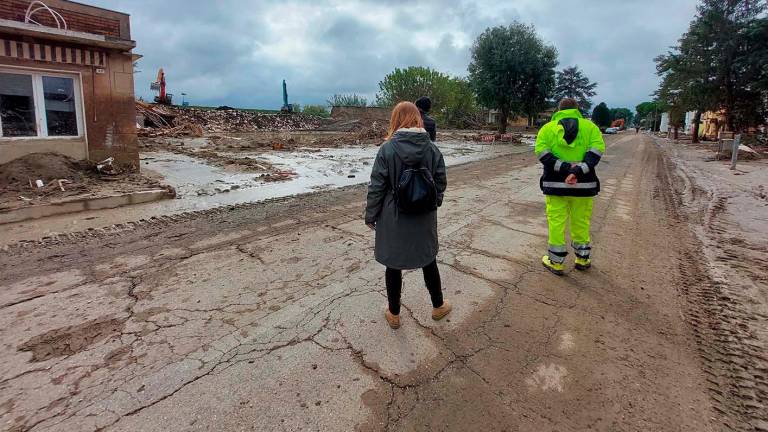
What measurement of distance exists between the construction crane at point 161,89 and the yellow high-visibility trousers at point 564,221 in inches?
1264

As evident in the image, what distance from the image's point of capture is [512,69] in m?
29.8

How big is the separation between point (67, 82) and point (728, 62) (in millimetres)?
34919

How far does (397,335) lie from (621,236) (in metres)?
4.36

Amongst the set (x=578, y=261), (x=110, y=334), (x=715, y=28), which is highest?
(x=715, y=28)

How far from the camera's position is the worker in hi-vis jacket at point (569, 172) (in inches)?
160

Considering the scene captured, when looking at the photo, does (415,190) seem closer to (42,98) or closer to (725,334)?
(725,334)

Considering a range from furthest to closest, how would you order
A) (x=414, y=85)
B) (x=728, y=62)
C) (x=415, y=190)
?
(x=414, y=85) → (x=728, y=62) → (x=415, y=190)

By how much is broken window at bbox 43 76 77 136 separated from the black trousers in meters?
9.32

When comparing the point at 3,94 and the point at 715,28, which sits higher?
the point at 715,28

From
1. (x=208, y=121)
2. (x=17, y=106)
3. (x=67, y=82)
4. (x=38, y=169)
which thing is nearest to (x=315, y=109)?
(x=208, y=121)

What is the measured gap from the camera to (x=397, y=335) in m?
3.08

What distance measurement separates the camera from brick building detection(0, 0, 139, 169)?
305 inches

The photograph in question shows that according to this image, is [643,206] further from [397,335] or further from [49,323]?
[49,323]

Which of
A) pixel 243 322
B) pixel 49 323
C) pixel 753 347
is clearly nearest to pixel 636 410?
pixel 753 347
